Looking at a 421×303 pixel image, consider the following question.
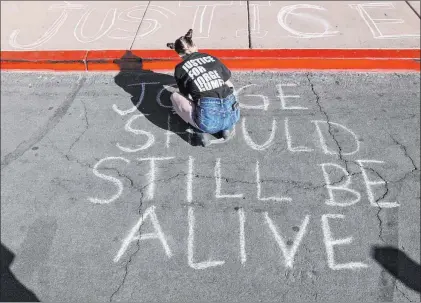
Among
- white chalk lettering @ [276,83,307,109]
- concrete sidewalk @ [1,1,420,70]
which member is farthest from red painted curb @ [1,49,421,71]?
white chalk lettering @ [276,83,307,109]

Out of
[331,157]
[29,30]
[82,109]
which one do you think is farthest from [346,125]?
[29,30]

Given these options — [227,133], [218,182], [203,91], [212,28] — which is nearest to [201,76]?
[203,91]

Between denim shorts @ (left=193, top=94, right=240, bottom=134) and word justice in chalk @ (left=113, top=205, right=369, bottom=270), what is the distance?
0.84 meters

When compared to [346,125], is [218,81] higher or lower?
higher

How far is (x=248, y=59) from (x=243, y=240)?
2.47 m

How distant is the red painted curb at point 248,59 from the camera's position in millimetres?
5340

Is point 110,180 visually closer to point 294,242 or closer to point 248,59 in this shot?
point 294,242

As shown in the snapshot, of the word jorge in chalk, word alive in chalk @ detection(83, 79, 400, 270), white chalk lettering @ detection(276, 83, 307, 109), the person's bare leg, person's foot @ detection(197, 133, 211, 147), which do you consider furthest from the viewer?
white chalk lettering @ detection(276, 83, 307, 109)

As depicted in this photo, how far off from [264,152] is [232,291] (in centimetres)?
149

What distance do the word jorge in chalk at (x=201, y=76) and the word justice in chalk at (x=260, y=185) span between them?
71cm

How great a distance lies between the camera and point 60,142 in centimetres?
473

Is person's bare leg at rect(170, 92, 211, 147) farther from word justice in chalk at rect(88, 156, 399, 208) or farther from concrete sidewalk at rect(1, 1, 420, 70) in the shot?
concrete sidewalk at rect(1, 1, 420, 70)

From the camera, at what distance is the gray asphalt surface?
3537 millimetres

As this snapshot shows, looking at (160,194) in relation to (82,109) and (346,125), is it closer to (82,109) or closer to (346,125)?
(82,109)
